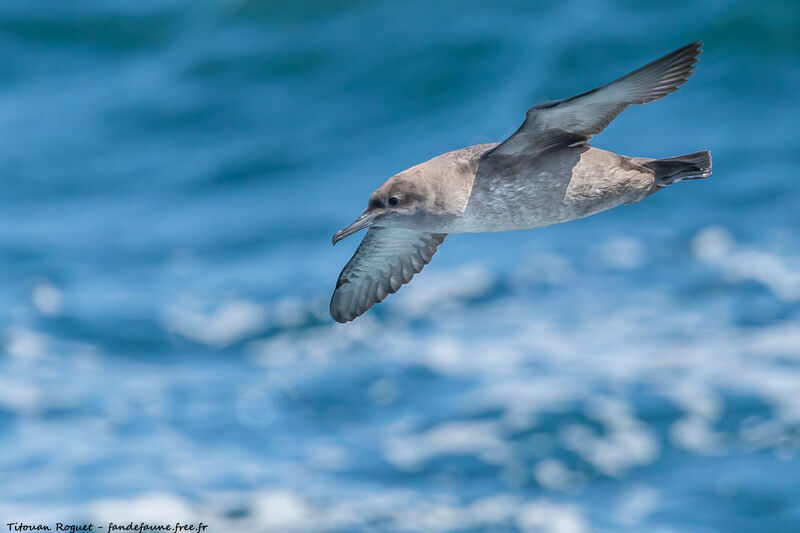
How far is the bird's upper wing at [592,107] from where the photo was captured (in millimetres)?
5945

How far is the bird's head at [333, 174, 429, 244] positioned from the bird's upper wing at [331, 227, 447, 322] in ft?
3.68

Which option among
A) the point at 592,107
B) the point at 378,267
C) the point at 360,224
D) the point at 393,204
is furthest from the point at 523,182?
the point at 378,267

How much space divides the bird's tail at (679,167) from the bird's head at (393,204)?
60.9 inches

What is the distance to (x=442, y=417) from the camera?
3694 centimetres

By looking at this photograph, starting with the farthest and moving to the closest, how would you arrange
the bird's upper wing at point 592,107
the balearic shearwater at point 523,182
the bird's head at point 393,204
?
the bird's head at point 393,204 < the balearic shearwater at point 523,182 < the bird's upper wing at point 592,107

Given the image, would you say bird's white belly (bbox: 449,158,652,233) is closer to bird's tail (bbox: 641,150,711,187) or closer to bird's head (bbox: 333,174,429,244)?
bird's head (bbox: 333,174,429,244)

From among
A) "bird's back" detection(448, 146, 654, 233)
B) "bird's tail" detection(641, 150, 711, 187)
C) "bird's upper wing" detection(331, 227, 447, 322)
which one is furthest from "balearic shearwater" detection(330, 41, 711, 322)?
"bird's upper wing" detection(331, 227, 447, 322)

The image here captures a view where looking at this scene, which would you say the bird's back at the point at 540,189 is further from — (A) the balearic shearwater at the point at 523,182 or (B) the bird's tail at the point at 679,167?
(B) the bird's tail at the point at 679,167

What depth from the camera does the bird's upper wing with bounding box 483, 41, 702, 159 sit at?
5.95 m

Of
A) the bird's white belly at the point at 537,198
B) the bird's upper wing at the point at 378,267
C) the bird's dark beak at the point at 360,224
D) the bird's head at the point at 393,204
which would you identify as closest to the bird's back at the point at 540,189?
the bird's white belly at the point at 537,198

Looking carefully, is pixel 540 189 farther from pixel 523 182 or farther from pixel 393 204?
pixel 393 204

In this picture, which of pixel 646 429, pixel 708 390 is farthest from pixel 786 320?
pixel 646 429

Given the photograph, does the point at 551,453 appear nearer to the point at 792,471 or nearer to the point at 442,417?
the point at 442,417

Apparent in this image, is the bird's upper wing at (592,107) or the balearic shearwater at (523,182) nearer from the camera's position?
the bird's upper wing at (592,107)
